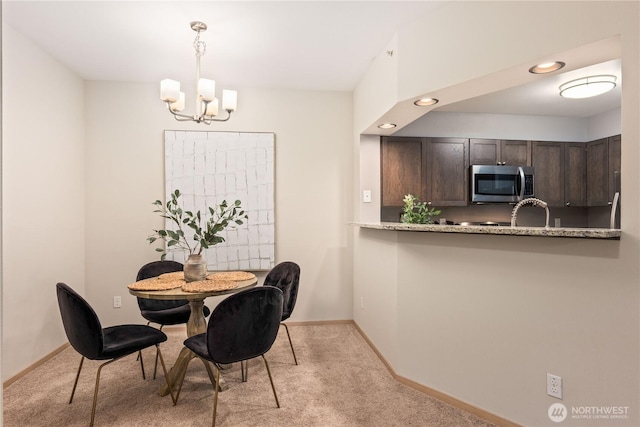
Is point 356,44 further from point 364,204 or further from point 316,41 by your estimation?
point 364,204

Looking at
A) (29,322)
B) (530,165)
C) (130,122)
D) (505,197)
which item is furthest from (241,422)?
(530,165)

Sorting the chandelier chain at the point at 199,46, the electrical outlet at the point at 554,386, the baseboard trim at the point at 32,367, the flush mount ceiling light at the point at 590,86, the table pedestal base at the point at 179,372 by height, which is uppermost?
the chandelier chain at the point at 199,46

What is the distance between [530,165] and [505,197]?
0.59m

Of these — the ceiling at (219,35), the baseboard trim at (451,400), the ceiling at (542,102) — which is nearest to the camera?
the baseboard trim at (451,400)

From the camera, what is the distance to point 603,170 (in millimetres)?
4367

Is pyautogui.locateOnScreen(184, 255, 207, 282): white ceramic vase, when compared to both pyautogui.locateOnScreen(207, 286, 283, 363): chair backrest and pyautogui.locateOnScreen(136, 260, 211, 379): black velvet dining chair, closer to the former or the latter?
pyautogui.locateOnScreen(136, 260, 211, 379): black velvet dining chair

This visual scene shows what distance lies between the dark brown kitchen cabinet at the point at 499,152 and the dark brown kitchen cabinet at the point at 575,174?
1.72 feet

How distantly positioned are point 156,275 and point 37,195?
1148 mm

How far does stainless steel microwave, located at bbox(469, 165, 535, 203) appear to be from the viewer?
423cm

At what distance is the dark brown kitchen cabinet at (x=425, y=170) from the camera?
4055 millimetres

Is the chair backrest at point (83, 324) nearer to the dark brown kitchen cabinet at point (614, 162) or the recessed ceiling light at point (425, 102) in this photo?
the recessed ceiling light at point (425, 102)

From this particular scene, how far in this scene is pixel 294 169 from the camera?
406 cm

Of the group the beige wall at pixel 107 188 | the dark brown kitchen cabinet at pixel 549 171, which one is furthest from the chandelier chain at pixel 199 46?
the dark brown kitchen cabinet at pixel 549 171

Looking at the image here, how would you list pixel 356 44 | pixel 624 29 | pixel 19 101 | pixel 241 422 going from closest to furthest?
pixel 624 29
pixel 241 422
pixel 19 101
pixel 356 44
